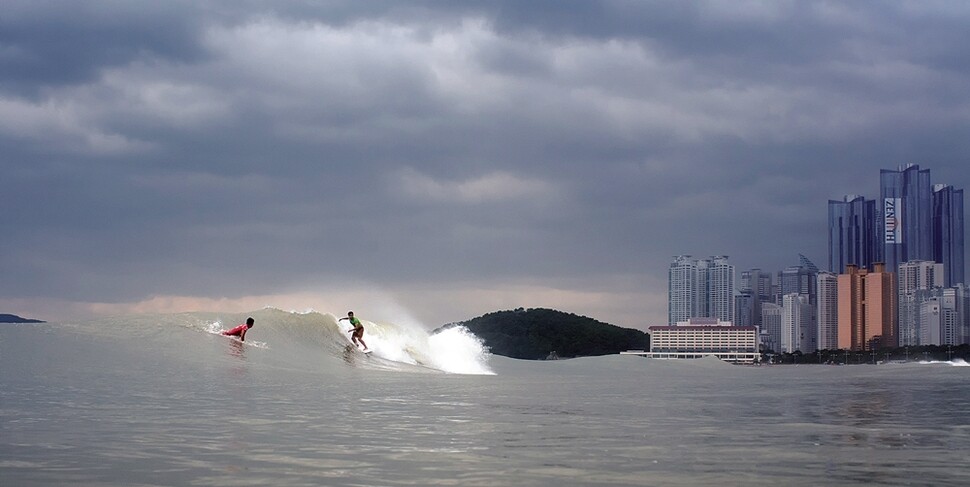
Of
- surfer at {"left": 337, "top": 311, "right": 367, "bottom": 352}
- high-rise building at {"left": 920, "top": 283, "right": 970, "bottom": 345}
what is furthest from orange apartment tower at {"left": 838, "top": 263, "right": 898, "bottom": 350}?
surfer at {"left": 337, "top": 311, "right": 367, "bottom": 352}

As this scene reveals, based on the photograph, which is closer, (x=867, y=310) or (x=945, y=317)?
(x=945, y=317)

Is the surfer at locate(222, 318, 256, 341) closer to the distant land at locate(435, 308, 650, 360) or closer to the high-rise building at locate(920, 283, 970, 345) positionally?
the distant land at locate(435, 308, 650, 360)

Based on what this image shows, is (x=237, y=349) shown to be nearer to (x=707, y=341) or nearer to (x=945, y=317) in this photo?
(x=707, y=341)

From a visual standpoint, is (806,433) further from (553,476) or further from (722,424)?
(553,476)

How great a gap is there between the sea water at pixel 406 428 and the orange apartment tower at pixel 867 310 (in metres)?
173

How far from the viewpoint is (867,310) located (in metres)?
190

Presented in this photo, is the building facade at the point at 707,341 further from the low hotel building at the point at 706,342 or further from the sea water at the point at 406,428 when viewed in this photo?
the sea water at the point at 406,428

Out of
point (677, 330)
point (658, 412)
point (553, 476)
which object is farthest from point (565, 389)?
point (677, 330)

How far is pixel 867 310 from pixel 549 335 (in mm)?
69390

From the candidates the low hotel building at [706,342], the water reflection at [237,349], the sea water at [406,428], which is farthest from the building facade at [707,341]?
the sea water at [406,428]

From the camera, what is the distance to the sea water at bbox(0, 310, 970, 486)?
9.02m

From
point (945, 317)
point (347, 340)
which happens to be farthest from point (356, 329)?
point (945, 317)

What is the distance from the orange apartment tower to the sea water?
173m

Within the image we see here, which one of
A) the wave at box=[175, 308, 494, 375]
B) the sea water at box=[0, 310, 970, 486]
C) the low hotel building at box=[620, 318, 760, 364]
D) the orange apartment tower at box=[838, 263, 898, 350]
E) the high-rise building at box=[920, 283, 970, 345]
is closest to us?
the sea water at box=[0, 310, 970, 486]
